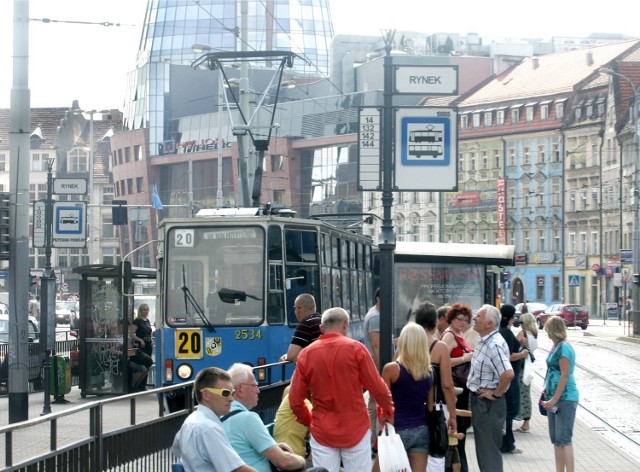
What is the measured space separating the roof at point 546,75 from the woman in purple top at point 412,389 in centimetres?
8620

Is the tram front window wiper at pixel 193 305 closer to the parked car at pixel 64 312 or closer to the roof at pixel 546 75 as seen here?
the parked car at pixel 64 312

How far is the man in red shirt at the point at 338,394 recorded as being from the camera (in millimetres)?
10328

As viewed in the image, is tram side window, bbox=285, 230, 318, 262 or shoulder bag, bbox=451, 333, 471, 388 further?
tram side window, bbox=285, 230, 318, 262

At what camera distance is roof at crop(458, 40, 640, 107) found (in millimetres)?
99375

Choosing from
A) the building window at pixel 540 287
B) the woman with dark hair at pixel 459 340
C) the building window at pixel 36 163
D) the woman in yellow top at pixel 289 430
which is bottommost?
the building window at pixel 540 287

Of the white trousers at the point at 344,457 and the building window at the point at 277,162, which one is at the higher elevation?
the building window at the point at 277,162

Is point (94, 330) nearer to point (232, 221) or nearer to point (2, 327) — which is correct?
point (232, 221)

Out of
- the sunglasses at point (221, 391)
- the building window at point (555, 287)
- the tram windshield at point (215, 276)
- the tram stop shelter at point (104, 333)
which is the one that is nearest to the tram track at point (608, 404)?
the tram windshield at point (215, 276)

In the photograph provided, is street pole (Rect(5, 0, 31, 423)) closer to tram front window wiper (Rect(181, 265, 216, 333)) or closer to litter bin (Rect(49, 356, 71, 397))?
tram front window wiper (Rect(181, 265, 216, 333))

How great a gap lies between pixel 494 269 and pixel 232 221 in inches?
488

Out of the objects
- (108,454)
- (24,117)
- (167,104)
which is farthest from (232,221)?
(167,104)

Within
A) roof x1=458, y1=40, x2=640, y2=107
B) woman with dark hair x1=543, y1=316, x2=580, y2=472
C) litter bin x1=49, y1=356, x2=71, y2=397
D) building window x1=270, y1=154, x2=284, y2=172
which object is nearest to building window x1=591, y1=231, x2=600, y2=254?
roof x1=458, y1=40, x2=640, y2=107

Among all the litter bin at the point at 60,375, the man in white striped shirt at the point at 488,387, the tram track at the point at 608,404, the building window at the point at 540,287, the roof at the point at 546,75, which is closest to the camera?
the man in white striped shirt at the point at 488,387

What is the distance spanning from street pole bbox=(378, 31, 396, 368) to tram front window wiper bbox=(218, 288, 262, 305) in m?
6.04
